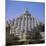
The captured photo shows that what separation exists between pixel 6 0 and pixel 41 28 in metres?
0.42

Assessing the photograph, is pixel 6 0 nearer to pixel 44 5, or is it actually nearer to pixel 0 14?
pixel 0 14

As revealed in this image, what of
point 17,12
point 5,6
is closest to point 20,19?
point 17,12

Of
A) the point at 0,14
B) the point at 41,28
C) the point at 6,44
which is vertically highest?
the point at 0,14

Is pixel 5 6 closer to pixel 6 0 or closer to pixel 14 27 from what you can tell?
pixel 6 0

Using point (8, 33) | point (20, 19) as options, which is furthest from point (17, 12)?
point (8, 33)

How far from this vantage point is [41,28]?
0.98 meters

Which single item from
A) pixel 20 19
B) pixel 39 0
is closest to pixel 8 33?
pixel 20 19

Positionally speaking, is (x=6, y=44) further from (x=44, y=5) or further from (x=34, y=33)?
(x=44, y=5)

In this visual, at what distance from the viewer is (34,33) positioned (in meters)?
0.96

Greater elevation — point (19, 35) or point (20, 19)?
point (20, 19)

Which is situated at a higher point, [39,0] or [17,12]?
[39,0]

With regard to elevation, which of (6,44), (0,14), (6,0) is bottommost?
(6,44)

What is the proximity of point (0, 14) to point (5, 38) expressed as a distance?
0.73 feet

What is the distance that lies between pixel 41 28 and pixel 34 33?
0.09 metres
